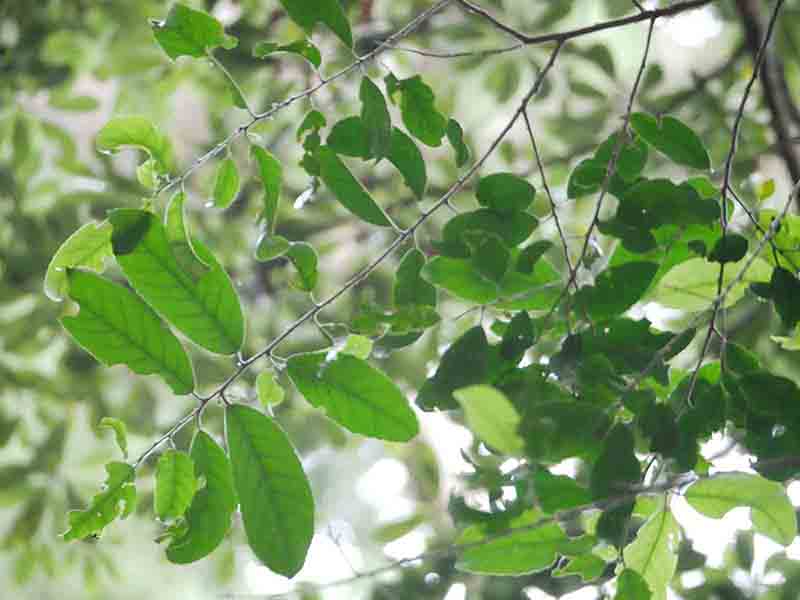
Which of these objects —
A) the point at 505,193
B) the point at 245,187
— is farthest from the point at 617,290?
the point at 245,187

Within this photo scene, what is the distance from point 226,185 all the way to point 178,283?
0.31 feet

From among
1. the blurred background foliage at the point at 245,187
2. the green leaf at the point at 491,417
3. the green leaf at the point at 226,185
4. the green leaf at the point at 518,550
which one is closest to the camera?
the green leaf at the point at 491,417

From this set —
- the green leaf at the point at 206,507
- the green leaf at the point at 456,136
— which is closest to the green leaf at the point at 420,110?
the green leaf at the point at 456,136

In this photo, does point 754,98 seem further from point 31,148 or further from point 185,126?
point 185,126

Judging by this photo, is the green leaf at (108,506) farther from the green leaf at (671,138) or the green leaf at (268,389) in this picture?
the green leaf at (671,138)

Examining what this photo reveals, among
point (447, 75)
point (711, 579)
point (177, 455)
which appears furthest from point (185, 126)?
point (177, 455)

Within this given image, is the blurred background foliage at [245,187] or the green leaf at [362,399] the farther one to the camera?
the blurred background foliage at [245,187]

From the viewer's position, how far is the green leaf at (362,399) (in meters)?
0.52

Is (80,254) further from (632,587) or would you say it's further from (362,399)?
(632,587)

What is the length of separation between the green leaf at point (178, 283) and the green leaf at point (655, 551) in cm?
24

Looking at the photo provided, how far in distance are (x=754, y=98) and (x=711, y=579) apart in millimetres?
829

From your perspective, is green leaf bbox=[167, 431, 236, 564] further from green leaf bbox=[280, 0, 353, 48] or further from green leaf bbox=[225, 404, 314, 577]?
green leaf bbox=[280, 0, 353, 48]

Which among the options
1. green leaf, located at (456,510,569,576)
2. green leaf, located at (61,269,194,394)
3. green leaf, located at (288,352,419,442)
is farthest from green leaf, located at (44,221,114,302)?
green leaf, located at (456,510,569,576)

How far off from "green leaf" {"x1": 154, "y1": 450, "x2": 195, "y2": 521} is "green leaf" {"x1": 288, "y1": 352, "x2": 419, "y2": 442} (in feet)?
0.25
